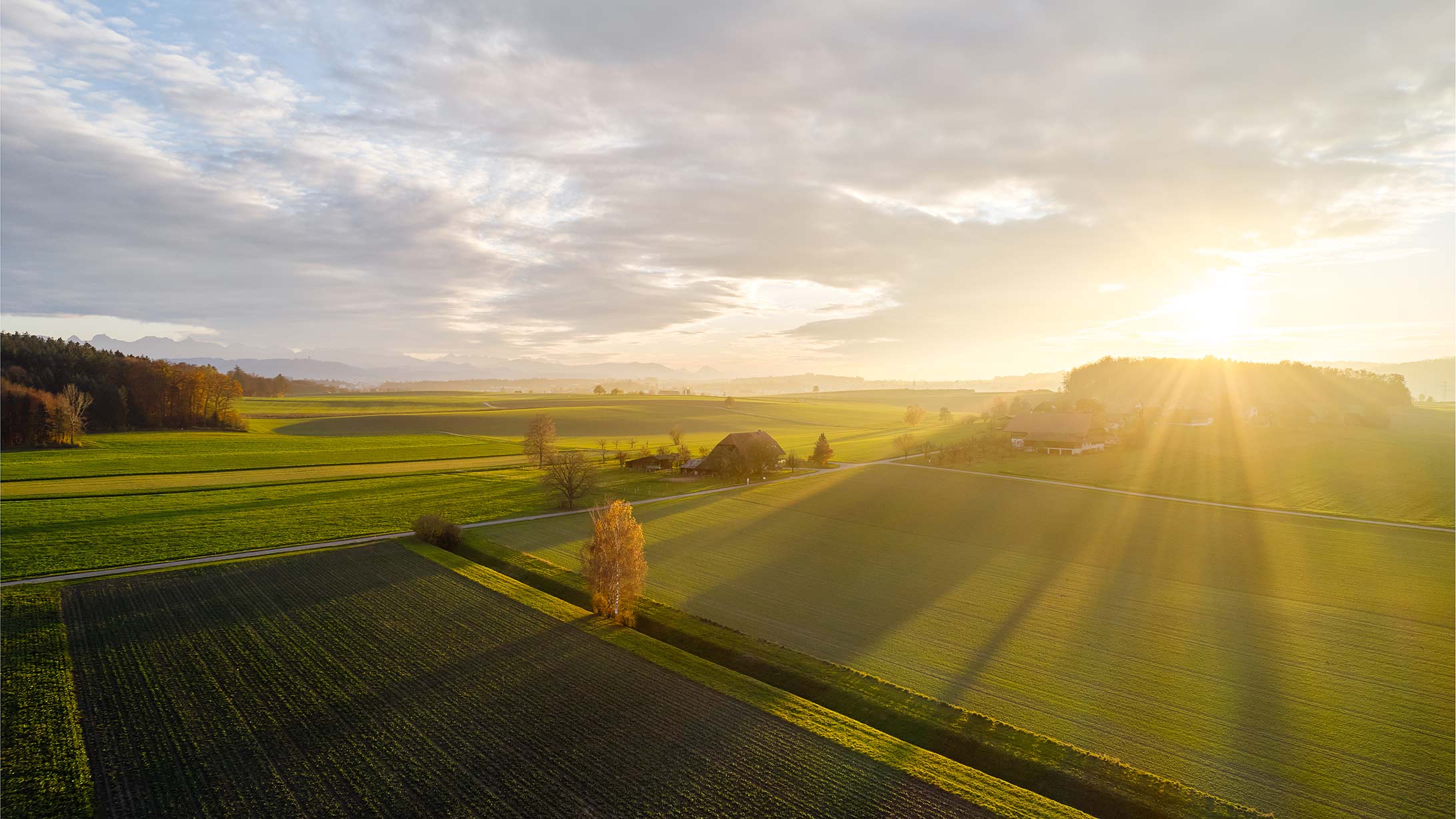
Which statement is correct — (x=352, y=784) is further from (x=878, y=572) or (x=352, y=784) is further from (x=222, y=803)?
(x=878, y=572)

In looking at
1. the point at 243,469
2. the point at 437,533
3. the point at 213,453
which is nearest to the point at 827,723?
the point at 437,533

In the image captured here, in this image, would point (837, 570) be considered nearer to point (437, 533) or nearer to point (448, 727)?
point (448, 727)

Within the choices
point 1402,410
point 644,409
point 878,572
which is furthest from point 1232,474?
point 644,409

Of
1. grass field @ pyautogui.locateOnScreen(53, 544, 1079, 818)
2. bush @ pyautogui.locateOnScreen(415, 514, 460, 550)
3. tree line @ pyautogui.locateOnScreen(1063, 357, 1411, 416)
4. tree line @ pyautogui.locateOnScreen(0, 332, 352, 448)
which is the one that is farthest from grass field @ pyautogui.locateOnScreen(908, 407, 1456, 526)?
tree line @ pyautogui.locateOnScreen(0, 332, 352, 448)

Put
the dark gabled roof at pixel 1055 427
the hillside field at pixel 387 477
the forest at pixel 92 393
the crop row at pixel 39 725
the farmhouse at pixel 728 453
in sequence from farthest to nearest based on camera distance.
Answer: the dark gabled roof at pixel 1055 427, the farmhouse at pixel 728 453, the forest at pixel 92 393, the hillside field at pixel 387 477, the crop row at pixel 39 725

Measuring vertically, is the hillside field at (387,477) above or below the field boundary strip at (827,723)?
above

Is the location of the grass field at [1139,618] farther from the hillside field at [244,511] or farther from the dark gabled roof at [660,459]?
the dark gabled roof at [660,459]

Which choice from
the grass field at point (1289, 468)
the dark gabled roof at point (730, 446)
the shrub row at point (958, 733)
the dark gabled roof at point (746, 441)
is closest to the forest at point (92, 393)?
the dark gabled roof at point (730, 446)
